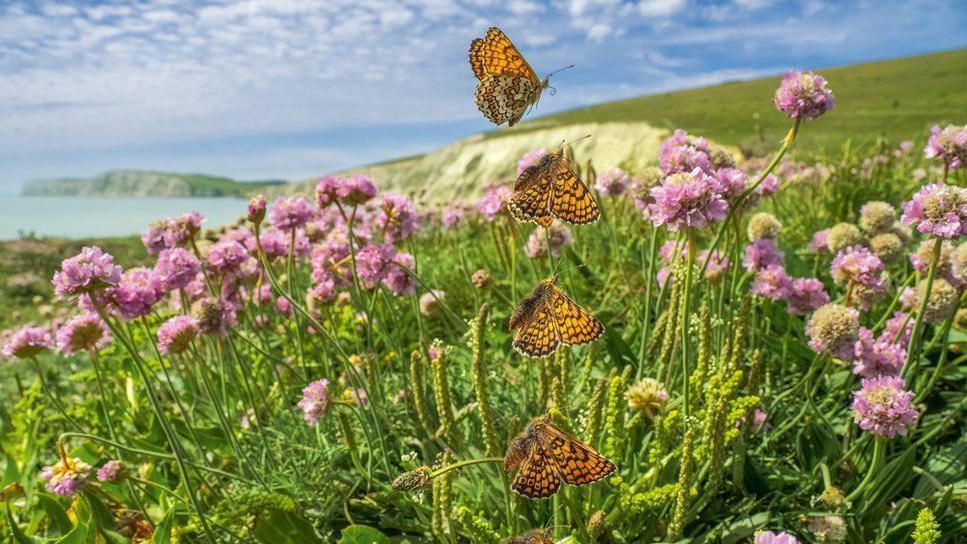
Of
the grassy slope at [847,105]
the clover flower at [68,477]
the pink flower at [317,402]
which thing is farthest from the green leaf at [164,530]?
the grassy slope at [847,105]

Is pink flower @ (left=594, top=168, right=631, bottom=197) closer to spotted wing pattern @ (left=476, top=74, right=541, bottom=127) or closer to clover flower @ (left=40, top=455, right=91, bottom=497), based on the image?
spotted wing pattern @ (left=476, top=74, right=541, bottom=127)

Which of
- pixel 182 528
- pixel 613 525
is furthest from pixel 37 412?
pixel 613 525

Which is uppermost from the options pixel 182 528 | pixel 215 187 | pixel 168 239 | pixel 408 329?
pixel 215 187

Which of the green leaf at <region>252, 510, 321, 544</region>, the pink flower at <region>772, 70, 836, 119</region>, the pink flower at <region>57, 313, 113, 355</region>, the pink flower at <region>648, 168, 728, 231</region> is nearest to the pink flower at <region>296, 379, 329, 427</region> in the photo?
the green leaf at <region>252, 510, 321, 544</region>

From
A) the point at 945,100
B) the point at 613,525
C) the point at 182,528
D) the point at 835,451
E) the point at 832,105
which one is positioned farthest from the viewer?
the point at 945,100

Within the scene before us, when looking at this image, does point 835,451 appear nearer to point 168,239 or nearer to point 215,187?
point 168,239

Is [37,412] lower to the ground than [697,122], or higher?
lower

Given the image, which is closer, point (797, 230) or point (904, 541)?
point (904, 541)
